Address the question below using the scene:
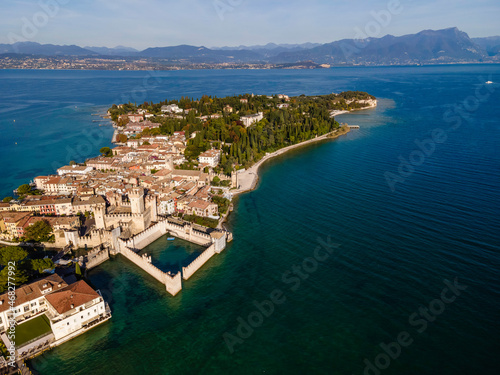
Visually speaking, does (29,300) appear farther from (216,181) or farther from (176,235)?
(216,181)

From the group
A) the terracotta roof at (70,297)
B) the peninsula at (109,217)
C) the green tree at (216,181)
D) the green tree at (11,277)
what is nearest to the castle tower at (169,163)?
the peninsula at (109,217)

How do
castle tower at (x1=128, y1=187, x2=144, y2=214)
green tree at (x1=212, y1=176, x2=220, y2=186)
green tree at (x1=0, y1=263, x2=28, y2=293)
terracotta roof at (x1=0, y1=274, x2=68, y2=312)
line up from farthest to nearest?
green tree at (x1=212, y1=176, x2=220, y2=186)
castle tower at (x1=128, y1=187, x2=144, y2=214)
green tree at (x1=0, y1=263, x2=28, y2=293)
terracotta roof at (x1=0, y1=274, x2=68, y2=312)

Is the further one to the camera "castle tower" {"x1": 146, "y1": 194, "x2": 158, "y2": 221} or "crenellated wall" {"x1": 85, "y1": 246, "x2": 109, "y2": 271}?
"castle tower" {"x1": 146, "y1": 194, "x2": 158, "y2": 221}

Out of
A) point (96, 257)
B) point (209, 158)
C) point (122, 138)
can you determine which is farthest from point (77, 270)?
point (122, 138)

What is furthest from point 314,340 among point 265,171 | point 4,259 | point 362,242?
point 265,171

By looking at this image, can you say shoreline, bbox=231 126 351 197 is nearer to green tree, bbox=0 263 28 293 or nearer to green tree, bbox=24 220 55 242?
green tree, bbox=24 220 55 242

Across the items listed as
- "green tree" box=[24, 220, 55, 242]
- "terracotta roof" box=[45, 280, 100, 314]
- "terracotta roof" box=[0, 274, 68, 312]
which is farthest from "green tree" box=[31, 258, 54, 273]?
"green tree" box=[24, 220, 55, 242]

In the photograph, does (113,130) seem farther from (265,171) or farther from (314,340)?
(314,340)
